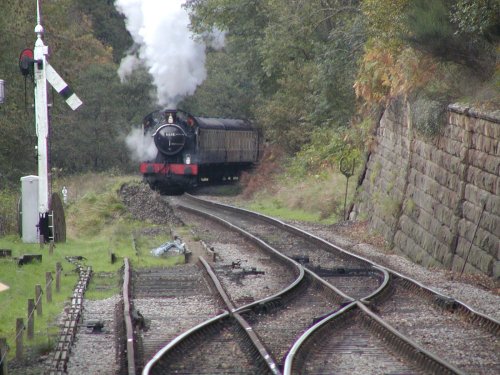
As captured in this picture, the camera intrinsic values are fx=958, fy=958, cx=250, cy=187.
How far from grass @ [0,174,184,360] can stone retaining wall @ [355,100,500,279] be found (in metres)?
4.78

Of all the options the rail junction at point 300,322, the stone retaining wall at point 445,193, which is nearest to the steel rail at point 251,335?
the rail junction at point 300,322

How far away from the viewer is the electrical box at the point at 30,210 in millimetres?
19453

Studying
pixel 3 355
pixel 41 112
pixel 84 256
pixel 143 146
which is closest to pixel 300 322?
pixel 3 355

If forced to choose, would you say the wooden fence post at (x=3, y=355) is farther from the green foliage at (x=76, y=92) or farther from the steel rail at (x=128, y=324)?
the green foliage at (x=76, y=92)

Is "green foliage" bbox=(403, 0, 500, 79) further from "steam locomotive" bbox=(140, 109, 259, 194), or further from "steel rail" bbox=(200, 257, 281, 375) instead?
"steam locomotive" bbox=(140, 109, 259, 194)

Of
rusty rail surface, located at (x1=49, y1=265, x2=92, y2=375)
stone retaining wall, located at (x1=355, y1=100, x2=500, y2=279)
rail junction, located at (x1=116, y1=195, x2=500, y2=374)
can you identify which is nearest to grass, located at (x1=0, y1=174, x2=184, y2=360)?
rusty rail surface, located at (x1=49, y1=265, x2=92, y2=375)

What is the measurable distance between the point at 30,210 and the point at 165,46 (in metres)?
21.1

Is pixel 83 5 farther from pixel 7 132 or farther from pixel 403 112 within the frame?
pixel 403 112

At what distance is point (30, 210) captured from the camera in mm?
19484

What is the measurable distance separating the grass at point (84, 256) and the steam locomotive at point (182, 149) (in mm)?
6632

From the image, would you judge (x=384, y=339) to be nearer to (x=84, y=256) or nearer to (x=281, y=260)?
(x=281, y=260)

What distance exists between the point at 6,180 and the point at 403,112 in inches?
789

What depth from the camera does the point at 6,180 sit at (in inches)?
1463

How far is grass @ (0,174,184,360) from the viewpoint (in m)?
11.4
